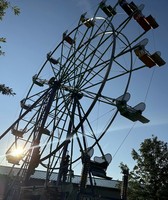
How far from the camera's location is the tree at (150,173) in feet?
74.8

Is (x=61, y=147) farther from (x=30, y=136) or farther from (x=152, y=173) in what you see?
(x=152, y=173)

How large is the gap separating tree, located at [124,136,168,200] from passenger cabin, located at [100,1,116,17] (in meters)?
13.7

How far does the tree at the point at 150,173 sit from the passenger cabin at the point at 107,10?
13.7 m

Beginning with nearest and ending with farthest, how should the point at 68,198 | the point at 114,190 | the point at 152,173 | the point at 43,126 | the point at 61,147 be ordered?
the point at 68,198
the point at 61,147
the point at 43,126
the point at 152,173
the point at 114,190

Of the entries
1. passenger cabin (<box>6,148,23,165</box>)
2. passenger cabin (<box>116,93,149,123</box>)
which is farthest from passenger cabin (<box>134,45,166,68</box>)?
passenger cabin (<box>6,148,23,165</box>)

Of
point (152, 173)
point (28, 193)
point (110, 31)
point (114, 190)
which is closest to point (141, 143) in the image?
point (152, 173)

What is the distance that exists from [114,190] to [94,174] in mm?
17819

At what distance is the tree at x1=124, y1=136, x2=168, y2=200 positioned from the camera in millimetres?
22797

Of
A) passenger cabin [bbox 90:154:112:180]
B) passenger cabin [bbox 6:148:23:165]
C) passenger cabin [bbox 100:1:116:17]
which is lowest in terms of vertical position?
passenger cabin [bbox 90:154:112:180]

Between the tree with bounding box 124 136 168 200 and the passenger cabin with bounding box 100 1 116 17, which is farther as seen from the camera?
the tree with bounding box 124 136 168 200

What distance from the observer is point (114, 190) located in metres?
28.9

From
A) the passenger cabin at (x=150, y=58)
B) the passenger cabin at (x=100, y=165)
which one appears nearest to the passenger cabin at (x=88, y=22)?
the passenger cabin at (x=150, y=58)

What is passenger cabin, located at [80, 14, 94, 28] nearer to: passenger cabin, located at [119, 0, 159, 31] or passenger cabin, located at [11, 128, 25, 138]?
passenger cabin, located at [119, 0, 159, 31]

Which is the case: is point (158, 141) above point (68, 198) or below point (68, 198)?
above
